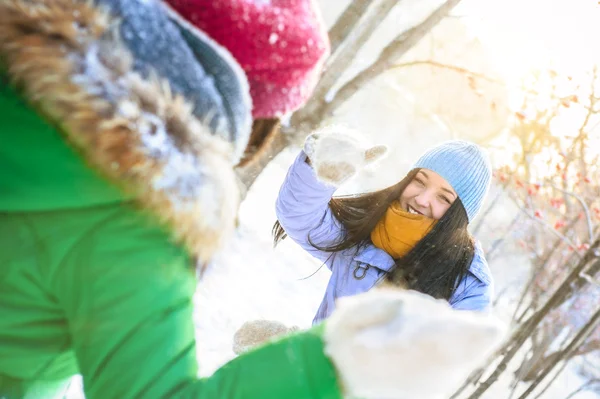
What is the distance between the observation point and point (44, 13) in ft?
1.82

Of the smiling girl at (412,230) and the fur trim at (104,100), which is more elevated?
the fur trim at (104,100)

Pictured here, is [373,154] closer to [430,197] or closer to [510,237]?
[430,197]

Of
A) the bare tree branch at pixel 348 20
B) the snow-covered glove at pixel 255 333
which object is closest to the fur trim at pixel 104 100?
the snow-covered glove at pixel 255 333

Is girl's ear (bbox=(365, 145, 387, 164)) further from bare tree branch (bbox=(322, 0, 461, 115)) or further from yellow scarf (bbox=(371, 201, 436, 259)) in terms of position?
bare tree branch (bbox=(322, 0, 461, 115))

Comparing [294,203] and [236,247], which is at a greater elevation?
[294,203]

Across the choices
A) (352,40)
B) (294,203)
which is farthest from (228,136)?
(352,40)

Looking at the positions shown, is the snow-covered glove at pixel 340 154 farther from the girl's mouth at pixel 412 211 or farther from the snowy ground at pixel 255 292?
the snowy ground at pixel 255 292

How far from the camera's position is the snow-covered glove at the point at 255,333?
236 centimetres

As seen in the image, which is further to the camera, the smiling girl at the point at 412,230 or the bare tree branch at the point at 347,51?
the bare tree branch at the point at 347,51

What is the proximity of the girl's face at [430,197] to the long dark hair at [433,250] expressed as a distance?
0.10ft

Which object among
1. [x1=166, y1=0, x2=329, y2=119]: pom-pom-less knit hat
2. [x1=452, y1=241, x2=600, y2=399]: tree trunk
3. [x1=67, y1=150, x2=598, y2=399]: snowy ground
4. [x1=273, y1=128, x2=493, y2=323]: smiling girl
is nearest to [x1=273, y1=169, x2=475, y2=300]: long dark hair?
[x1=273, y1=128, x2=493, y2=323]: smiling girl

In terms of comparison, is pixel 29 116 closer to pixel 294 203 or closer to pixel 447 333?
pixel 447 333

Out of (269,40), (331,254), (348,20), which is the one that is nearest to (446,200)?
(331,254)

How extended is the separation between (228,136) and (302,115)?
3.51 meters
